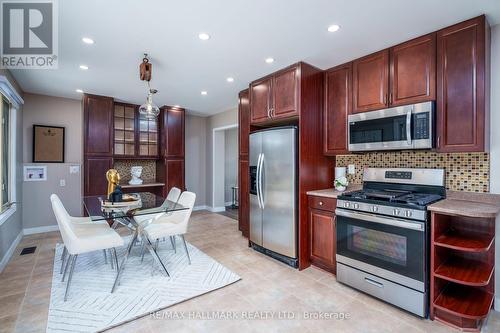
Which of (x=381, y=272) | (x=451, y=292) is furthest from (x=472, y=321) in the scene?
(x=381, y=272)

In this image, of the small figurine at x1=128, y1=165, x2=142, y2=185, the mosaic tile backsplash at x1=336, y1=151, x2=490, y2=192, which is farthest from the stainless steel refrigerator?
the small figurine at x1=128, y1=165, x2=142, y2=185

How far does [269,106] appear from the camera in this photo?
325 centimetres

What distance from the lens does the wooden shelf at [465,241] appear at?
183 cm

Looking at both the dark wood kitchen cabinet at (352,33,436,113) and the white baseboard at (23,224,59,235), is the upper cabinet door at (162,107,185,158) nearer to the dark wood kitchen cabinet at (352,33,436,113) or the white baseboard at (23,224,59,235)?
the white baseboard at (23,224,59,235)

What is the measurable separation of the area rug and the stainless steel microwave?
6.86 ft

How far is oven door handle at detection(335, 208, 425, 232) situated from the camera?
1.98 m

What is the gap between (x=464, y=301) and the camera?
6.43 ft

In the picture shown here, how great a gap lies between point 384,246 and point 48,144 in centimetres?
543

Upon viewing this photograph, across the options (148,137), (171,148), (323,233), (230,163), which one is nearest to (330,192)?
(323,233)

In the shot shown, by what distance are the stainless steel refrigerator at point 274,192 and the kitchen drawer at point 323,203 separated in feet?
0.70

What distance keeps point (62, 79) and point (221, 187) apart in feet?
12.6

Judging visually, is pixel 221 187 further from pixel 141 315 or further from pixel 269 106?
pixel 141 315

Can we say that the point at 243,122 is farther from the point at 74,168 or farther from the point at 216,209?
the point at 74,168

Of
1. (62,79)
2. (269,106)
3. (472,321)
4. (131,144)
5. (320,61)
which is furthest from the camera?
(131,144)
